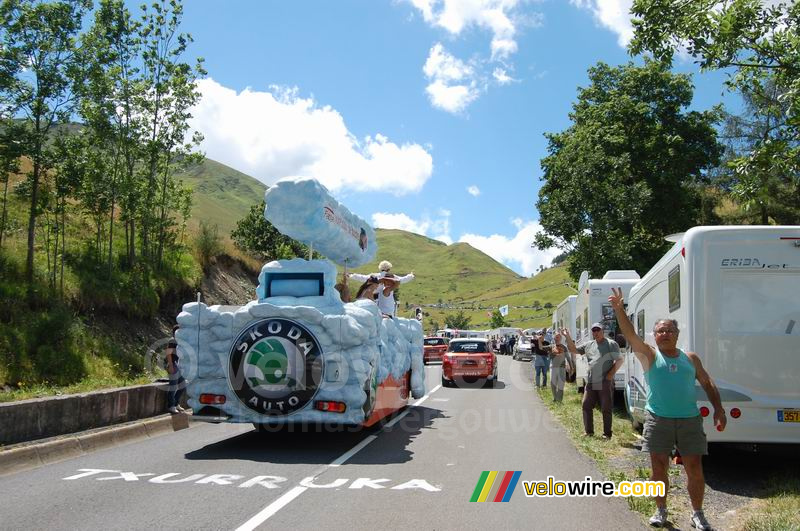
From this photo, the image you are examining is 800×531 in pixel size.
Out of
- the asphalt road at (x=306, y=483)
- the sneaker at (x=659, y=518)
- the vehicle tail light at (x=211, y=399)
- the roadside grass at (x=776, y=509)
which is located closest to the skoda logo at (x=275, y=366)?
the vehicle tail light at (x=211, y=399)

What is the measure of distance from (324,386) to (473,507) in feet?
9.69

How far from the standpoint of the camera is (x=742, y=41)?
31.2ft

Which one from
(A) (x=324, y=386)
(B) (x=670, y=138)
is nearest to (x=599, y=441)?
(A) (x=324, y=386)

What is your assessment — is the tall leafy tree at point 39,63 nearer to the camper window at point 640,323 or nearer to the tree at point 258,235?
the camper window at point 640,323

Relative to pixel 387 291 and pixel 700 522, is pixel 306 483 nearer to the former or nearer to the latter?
pixel 700 522

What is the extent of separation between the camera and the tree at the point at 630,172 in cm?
2672

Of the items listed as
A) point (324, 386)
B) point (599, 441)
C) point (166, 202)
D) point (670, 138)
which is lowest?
point (599, 441)

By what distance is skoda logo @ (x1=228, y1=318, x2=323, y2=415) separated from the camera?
345 inches

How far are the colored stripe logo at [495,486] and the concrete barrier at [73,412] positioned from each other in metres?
5.79

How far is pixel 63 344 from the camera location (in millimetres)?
16688

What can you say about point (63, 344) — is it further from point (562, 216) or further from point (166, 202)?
point (562, 216)

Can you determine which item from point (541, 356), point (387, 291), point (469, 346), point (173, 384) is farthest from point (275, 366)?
point (469, 346)

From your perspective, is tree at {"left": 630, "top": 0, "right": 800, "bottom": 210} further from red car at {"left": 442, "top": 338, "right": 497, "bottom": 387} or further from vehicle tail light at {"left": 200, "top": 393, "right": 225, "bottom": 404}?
red car at {"left": 442, "top": 338, "right": 497, "bottom": 387}

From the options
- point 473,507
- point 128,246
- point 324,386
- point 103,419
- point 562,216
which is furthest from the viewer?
point 562,216
